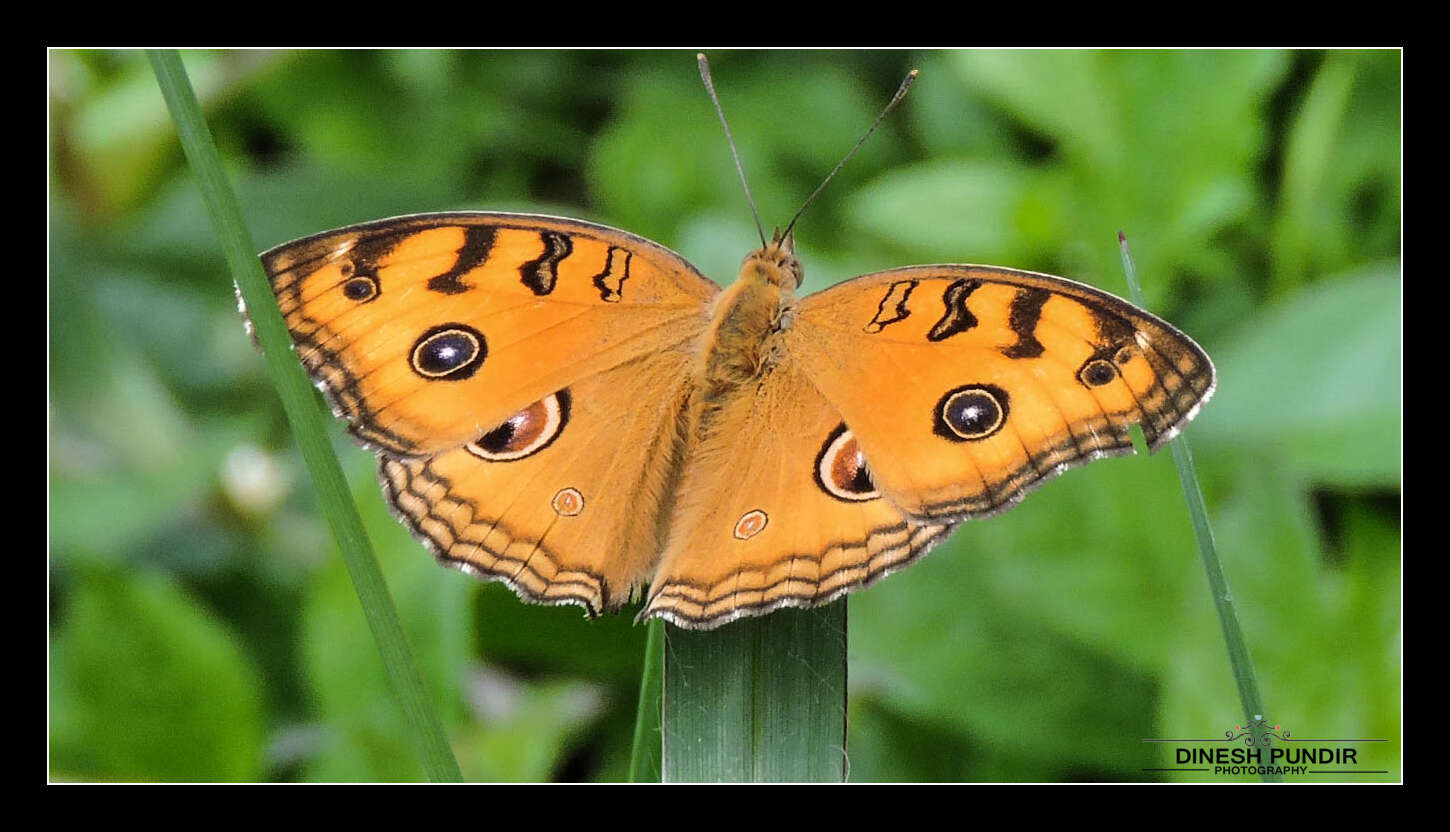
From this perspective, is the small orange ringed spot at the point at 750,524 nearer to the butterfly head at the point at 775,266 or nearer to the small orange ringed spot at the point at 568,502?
the small orange ringed spot at the point at 568,502

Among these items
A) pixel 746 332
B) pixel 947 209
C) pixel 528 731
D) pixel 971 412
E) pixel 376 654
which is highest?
pixel 947 209

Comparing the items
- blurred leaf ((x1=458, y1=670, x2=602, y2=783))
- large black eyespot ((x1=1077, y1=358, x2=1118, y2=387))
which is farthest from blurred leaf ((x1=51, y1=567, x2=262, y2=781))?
large black eyespot ((x1=1077, y1=358, x2=1118, y2=387))

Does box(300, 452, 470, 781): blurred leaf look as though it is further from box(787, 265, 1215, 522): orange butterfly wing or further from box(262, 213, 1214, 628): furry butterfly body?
box(787, 265, 1215, 522): orange butterfly wing

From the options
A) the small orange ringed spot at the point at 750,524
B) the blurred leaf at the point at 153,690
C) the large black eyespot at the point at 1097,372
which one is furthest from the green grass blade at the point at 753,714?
the blurred leaf at the point at 153,690

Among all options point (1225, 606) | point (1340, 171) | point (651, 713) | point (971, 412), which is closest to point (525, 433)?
point (651, 713)

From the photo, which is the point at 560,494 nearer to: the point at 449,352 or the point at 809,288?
the point at 449,352

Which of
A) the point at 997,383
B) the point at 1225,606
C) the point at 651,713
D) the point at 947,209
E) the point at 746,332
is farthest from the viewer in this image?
the point at 947,209
